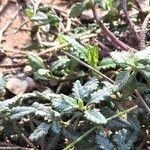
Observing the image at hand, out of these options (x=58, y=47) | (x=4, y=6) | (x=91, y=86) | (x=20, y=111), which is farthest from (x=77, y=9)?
(x=4, y=6)

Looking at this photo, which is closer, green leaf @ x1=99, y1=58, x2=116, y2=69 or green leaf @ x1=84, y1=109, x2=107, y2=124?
green leaf @ x1=84, y1=109, x2=107, y2=124

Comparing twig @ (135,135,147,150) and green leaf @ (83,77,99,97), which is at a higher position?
green leaf @ (83,77,99,97)

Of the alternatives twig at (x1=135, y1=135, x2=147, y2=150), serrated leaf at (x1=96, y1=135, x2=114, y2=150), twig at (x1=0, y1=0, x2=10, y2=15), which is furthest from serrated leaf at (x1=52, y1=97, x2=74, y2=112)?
twig at (x1=0, y1=0, x2=10, y2=15)

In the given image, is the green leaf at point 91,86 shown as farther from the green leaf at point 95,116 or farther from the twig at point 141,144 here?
the twig at point 141,144

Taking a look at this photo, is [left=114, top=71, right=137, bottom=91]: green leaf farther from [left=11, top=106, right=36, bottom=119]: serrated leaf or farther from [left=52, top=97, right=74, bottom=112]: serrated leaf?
[left=11, top=106, right=36, bottom=119]: serrated leaf

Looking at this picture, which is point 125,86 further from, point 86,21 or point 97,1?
point 86,21

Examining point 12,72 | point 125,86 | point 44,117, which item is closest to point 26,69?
point 12,72

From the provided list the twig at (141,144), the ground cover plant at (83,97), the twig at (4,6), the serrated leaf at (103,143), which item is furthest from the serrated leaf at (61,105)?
the twig at (4,6)

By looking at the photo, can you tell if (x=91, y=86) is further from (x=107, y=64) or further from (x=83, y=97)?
(x=107, y=64)
